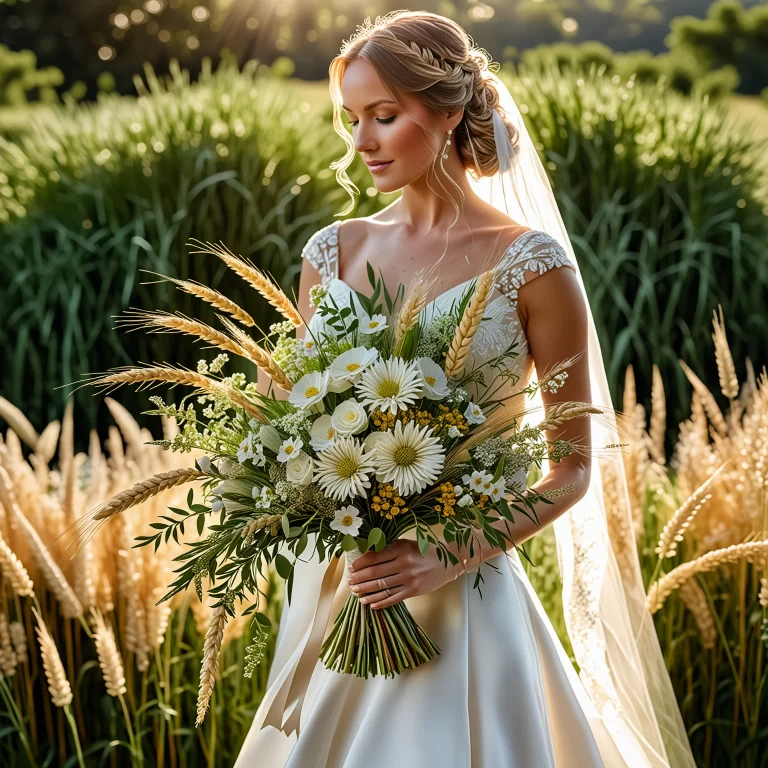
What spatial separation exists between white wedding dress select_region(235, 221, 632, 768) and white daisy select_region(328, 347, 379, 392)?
33 cm

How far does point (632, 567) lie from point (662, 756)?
1.87ft

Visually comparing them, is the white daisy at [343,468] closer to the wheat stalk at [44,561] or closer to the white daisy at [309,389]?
the white daisy at [309,389]

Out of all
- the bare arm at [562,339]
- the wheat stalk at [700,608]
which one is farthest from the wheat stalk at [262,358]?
the wheat stalk at [700,608]

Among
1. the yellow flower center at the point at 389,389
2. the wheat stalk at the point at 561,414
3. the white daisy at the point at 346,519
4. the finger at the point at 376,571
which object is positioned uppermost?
the yellow flower center at the point at 389,389

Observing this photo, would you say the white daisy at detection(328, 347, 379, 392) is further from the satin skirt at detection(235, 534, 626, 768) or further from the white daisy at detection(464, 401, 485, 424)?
the satin skirt at detection(235, 534, 626, 768)

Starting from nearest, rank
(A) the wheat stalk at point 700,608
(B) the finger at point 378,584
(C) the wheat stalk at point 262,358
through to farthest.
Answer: (C) the wheat stalk at point 262,358, (B) the finger at point 378,584, (A) the wheat stalk at point 700,608

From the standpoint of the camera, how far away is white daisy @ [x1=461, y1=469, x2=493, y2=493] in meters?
1.63

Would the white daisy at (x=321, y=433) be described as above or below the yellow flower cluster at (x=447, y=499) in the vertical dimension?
above

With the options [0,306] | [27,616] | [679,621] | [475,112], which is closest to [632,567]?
[679,621]

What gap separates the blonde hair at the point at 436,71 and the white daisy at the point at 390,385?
83 centimetres

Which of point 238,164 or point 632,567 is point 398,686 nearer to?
point 632,567

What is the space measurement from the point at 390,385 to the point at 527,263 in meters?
0.71

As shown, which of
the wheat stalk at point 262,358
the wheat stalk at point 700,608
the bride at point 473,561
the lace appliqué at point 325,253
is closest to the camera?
the wheat stalk at point 262,358

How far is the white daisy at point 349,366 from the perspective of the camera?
165 centimetres
